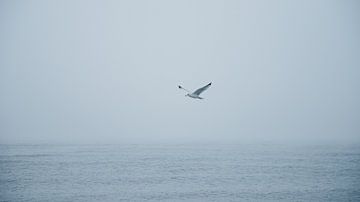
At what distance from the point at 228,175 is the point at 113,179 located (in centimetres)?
1320

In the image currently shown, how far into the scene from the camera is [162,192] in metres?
41.0

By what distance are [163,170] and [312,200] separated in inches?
874

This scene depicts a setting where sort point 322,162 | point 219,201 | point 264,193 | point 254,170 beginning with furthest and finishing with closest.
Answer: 1. point 322,162
2. point 254,170
3. point 264,193
4. point 219,201

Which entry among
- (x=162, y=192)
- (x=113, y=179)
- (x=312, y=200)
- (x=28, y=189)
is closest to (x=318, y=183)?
(x=312, y=200)

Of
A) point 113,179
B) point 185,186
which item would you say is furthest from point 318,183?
point 113,179

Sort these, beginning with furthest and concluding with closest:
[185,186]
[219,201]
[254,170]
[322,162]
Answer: [322,162], [254,170], [185,186], [219,201]

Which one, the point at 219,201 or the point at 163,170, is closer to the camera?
the point at 219,201

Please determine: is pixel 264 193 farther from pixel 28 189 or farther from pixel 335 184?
pixel 28 189

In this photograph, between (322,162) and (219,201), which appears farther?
(322,162)

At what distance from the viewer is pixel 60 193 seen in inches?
1608

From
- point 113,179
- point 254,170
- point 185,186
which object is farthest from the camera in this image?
point 254,170

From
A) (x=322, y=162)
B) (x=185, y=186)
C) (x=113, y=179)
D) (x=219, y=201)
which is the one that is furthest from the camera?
(x=322, y=162)

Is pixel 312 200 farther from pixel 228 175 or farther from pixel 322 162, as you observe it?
pixel 322 162

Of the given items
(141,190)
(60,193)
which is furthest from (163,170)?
(60,193)
